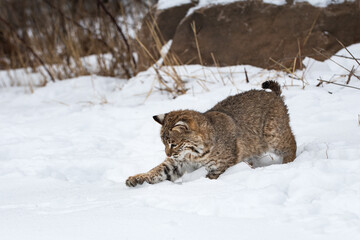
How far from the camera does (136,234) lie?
93.5 inches

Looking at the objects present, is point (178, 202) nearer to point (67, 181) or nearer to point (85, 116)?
point (67, 181)

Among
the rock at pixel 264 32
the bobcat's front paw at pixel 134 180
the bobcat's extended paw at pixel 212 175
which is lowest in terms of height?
the bobcat's extended paw at pixel 212 175

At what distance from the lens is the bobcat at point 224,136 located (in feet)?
12.0

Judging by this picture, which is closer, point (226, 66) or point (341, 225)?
point (341, 225)

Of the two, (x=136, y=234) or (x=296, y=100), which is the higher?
(x=136, y=234)

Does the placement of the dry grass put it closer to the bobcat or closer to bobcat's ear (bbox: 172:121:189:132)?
the bobcat

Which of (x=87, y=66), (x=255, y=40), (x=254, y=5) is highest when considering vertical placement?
(x=254, y=5)

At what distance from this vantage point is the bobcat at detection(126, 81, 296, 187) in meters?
3.67

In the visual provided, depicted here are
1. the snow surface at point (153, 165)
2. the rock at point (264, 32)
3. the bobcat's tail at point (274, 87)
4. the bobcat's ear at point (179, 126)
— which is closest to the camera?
the snow surface at point (153, 165)

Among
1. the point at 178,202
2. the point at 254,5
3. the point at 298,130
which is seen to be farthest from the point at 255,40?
the point at 178,202

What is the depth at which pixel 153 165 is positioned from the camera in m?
4.47

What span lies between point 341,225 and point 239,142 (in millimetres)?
1736

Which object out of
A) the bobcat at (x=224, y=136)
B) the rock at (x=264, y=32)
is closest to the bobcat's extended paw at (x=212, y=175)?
the bobcat at (x=224, y=136)

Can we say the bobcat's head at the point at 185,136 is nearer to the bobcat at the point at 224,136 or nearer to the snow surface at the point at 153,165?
the bobcat at the point at 224,136
